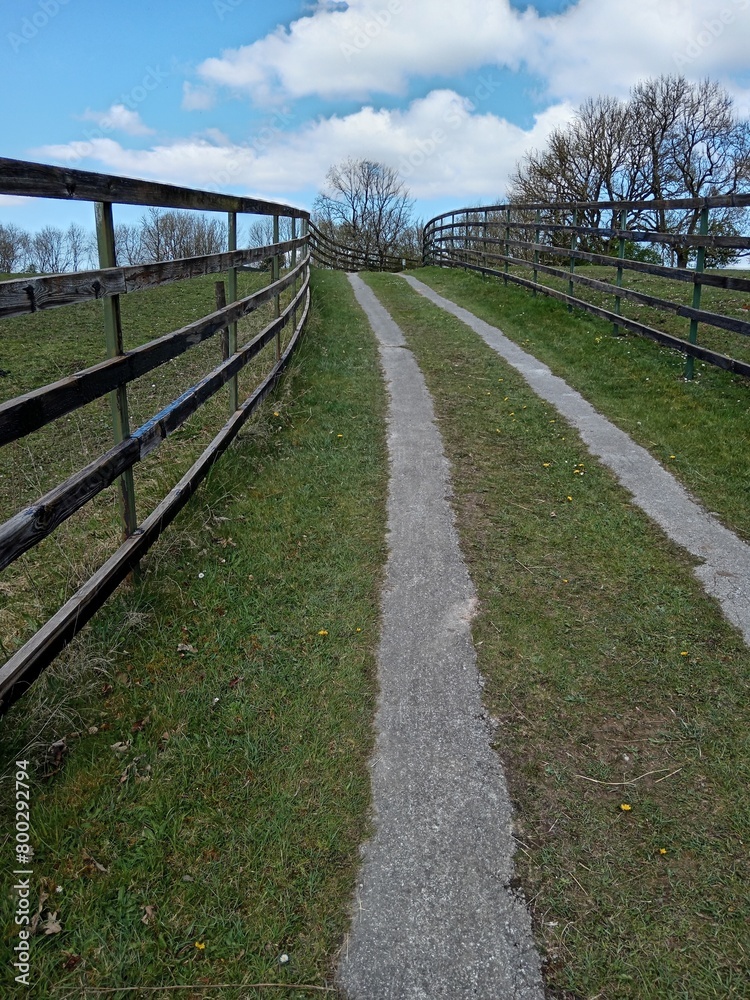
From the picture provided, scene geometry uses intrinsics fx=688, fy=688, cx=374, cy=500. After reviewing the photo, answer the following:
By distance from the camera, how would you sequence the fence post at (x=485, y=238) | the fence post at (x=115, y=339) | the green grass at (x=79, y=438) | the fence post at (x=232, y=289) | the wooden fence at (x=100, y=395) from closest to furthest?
the wooden fence at (x=100, y=395) → the fence post at (x=115, y=339) → the green grass at (x=79, y=438) → the fence post at (x=232, y=289) → the fence post at (x=485, y=238)

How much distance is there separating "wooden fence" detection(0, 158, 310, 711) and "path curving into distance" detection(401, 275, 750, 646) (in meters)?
3.08

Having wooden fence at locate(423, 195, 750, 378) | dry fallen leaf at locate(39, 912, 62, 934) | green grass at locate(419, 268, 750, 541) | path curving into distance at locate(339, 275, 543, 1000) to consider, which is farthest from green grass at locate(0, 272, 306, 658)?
wooden fence at locate(423, 195, 750, 378)

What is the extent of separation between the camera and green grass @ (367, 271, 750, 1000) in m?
2.09

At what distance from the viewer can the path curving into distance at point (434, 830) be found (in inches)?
79.8

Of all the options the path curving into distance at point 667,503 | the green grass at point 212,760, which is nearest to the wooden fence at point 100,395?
the green grass at point 212,760

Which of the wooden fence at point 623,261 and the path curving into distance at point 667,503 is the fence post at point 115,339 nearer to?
the path curving into distance at point 667,503

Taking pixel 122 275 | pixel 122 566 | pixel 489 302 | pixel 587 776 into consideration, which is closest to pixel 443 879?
pixel 587 776

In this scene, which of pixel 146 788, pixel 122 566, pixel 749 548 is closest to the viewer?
pixel 146 788

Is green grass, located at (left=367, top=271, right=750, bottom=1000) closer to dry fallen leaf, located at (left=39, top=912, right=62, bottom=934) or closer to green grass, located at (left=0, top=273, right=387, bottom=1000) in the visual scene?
green grass, located at (left=0, top=273, right=387, bottom=1000)

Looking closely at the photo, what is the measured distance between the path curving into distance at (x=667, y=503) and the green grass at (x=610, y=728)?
0.36 ft

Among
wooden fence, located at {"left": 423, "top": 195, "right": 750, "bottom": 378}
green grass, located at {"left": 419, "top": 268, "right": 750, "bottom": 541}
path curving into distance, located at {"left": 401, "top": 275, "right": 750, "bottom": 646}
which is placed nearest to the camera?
path curving into distance, located at {"left": 401, "top": 275, "right": 750, "bottom": 646}

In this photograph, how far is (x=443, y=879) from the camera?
2275 mm

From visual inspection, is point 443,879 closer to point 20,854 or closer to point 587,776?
point 587,776

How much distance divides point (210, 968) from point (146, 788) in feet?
2.33
